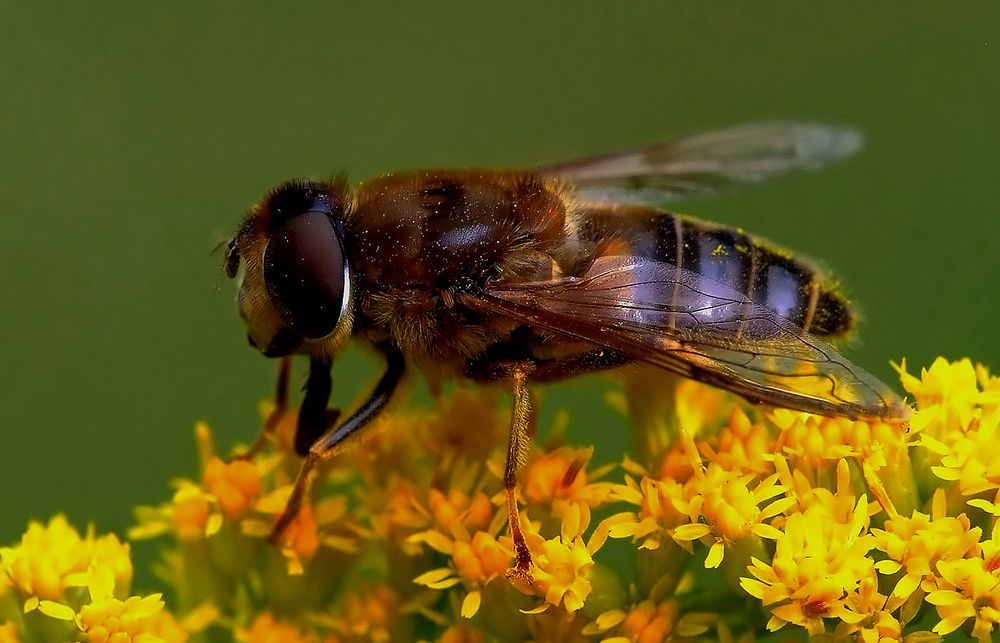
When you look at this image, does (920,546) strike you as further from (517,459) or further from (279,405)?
(279,405)

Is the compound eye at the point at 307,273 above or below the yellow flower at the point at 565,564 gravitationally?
above

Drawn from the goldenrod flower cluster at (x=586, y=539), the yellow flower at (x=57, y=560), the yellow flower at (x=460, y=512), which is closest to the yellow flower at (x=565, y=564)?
the goldenrod flower cluster at (x=586, y=539)

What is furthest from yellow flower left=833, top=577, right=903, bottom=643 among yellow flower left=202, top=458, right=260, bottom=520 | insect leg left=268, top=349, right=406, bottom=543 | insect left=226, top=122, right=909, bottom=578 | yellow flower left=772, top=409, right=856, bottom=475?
yellow flower left=202, top=458, right=260, bottom=520

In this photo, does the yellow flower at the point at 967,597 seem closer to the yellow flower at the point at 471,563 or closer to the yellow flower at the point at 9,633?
the yellow flower at the point at 471,563

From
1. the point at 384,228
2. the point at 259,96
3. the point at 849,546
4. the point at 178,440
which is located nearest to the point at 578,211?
the point at 384,228

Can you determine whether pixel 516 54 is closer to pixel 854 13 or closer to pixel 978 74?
pixel 854 13

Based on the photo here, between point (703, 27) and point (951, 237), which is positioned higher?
point (703, 27)

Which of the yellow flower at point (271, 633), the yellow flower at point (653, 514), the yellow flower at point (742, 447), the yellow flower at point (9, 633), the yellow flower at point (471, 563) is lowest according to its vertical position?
the yellow flower at point (271, 633)
